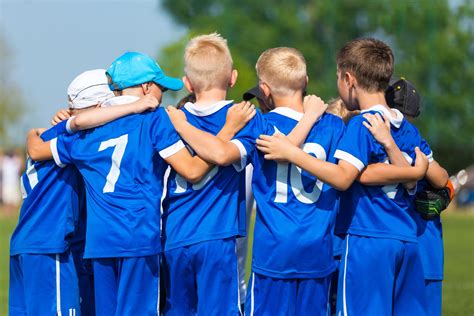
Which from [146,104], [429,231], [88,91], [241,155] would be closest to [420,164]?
[429,231]

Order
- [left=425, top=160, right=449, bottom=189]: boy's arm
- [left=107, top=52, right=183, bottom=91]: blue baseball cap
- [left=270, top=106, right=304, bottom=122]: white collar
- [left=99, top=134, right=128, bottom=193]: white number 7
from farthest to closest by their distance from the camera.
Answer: [left=425, top=160, right=449, bottom=189]: boy's arm < [left=107, top=52, right=183, bottom=91]: blue baseball cap < [left=270, top=106, right=304, bottom=122]: white collar < [left=99, top=134, right=128, bottom=193]: white number 7

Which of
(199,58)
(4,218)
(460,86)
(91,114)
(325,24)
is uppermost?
(325,24)

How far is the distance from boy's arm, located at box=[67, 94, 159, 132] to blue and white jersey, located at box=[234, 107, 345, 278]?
613 millimetres

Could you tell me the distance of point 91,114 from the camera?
5.61 metres

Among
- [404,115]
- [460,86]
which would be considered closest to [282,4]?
[460,86]

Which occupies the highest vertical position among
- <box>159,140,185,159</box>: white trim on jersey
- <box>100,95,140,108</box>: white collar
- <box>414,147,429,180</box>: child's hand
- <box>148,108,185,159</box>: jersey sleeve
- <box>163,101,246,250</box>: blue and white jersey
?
<box>100,95,140,108</box>: white collar

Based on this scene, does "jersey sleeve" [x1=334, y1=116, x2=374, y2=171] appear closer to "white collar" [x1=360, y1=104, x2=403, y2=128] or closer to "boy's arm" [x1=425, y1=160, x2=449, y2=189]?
"white collar" [x1=360, y1=104, x2=403, y2=128]

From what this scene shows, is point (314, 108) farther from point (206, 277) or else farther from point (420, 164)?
point (206, 277)

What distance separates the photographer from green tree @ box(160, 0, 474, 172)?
148ft

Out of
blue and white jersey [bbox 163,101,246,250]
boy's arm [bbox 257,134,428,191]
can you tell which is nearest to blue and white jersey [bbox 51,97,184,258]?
blue and white jersey [bbox 163,101,246,250]

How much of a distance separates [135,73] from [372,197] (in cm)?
172

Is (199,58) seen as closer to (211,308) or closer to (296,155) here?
(296,155)

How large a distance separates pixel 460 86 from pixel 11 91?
31.0 metres

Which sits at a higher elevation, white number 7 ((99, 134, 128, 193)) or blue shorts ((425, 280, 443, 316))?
white number 7 ((99, 134, 128, 193))
